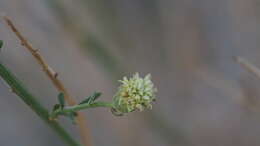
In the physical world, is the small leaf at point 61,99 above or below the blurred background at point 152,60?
below

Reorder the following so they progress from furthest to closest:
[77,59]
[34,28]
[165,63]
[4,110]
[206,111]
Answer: [4,110] → [206,111] → [77,59] → [165,63] → [34,28]

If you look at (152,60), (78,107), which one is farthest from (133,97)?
(152,60)

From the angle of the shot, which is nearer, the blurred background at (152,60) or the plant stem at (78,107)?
the plant stem at (78,107)

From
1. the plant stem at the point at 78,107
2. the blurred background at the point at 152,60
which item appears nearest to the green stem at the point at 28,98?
the plant stem at the point at 78,107

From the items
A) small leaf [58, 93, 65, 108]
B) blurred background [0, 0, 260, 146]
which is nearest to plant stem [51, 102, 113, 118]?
small leaf [58, 93, 65, 108]

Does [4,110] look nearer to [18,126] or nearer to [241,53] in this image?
[18,126]

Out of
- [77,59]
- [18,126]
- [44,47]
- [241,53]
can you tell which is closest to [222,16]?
[241,53]

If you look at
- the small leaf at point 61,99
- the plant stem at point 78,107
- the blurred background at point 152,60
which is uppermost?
the blurred background at point 152,60

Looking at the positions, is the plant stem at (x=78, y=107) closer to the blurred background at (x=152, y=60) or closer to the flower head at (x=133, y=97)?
the flower head at (x=133, y=97)
